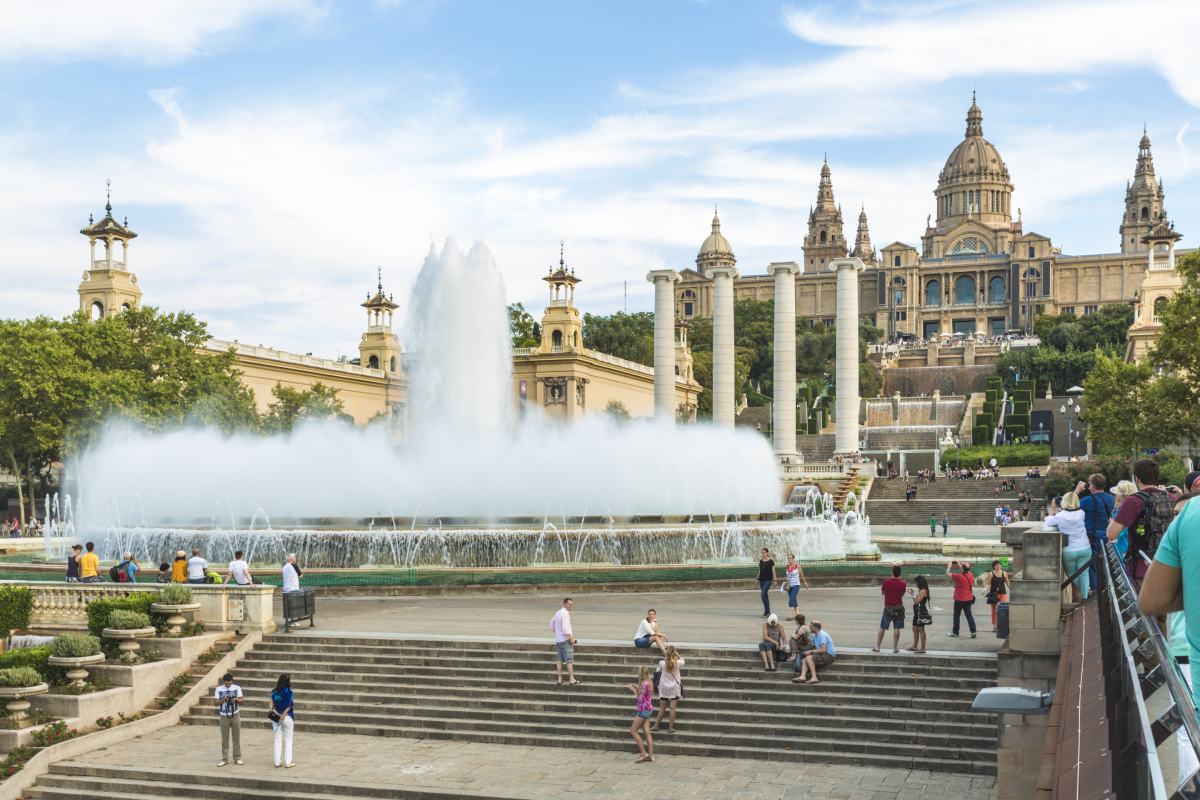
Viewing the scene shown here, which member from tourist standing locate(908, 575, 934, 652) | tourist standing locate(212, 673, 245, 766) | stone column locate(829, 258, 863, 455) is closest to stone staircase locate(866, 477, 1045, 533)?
stone column locate(829, 258, 863, 455)

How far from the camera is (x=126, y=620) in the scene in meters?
Result: 20.2

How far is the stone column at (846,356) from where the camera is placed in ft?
213

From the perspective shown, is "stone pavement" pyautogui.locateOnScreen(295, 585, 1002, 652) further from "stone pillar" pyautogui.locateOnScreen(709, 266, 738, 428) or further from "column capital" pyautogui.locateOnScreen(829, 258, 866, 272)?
"stone pillar" pyautogui.locateOnScreen(709, 266, 738, 428)

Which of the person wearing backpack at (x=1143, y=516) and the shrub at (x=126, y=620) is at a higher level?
the person wearing backpack at (x=1143, y=516)

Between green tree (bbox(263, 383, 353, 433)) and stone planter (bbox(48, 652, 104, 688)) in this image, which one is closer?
stone planter (bbox(48, 652, 104, 688))

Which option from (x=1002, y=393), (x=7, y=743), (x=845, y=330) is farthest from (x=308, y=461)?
(x=1002, y=393)

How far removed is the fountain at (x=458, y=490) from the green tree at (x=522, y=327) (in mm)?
61422

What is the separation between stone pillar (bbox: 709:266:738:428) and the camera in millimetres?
66938

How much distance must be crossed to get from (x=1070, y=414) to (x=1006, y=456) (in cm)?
1104

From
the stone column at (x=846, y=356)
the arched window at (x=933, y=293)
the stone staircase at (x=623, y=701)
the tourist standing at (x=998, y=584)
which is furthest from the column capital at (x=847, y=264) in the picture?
the arched window at (x=933, y=293)

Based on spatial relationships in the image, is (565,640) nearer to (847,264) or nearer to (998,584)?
(998,584)

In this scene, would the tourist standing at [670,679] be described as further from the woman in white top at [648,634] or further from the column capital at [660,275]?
the column capital at [660,275]

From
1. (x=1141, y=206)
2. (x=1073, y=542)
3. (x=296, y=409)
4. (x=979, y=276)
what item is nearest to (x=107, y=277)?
(x=296, y=409)

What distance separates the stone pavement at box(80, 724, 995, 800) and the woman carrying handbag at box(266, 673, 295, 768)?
0.69 ft
